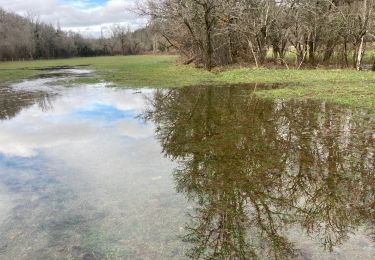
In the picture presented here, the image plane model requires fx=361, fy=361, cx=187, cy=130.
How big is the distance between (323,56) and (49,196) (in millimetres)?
28789

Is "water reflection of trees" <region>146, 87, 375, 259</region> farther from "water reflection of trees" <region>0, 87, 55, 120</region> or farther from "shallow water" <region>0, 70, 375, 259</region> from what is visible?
"water reflection of trees" <region>0, 87, 55, 120</region>

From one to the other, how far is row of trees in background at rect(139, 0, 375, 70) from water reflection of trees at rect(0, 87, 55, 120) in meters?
11.2

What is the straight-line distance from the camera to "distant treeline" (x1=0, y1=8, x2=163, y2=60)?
70.8 metres

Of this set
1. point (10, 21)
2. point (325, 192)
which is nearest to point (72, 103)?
point (325, 192)

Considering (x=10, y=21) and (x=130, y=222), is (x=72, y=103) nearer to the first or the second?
(x=130, y=222)

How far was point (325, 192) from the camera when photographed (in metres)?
5.58

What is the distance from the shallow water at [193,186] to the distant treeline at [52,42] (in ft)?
148

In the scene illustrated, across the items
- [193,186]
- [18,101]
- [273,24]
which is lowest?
[193,186]

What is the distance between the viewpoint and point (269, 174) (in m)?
6.33

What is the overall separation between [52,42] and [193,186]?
271 feet

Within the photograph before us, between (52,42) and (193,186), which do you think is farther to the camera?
(52,42)

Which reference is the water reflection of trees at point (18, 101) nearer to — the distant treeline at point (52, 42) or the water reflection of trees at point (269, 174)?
the water reflection of trees at point (269, 174)

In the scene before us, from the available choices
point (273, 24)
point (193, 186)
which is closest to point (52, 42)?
point (273, 24)

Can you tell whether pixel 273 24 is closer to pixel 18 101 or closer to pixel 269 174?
pixel 18 101
